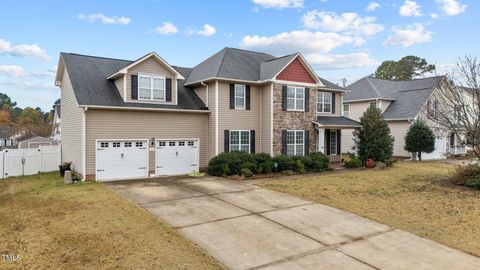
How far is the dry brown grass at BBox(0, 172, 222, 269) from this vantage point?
6215 mm

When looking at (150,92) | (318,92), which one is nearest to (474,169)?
(318,92)

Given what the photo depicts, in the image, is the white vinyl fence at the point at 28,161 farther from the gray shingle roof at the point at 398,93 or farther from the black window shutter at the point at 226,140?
the gray shingle roof at the point at 398,93

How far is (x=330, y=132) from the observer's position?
2333 cm

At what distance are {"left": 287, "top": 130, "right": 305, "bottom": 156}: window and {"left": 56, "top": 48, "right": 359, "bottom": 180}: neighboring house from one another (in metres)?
0.06

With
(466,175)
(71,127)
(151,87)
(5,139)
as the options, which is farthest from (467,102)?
(5,139)

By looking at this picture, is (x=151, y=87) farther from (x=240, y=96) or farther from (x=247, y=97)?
(x=247, y=97)

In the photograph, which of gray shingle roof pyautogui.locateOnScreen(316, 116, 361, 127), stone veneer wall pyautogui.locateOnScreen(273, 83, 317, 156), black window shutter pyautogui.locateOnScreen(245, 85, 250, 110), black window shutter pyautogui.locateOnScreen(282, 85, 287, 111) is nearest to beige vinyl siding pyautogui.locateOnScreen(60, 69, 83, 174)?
black window shutter pyautogui.locateOnScreen(245, 85, 250, 110)

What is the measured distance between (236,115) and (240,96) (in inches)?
47.0

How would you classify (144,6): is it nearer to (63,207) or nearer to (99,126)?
(99,126)

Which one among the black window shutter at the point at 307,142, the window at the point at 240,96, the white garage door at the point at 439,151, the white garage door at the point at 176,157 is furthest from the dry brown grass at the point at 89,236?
the white garage door at the point at 439,151

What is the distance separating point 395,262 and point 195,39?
819 inches

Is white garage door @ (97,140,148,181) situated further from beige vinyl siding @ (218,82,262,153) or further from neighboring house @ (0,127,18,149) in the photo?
neighboring house @ (0,127,18,149)

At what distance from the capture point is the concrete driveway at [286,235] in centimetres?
649

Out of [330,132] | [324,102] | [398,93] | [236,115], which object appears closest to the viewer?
[236,115]
